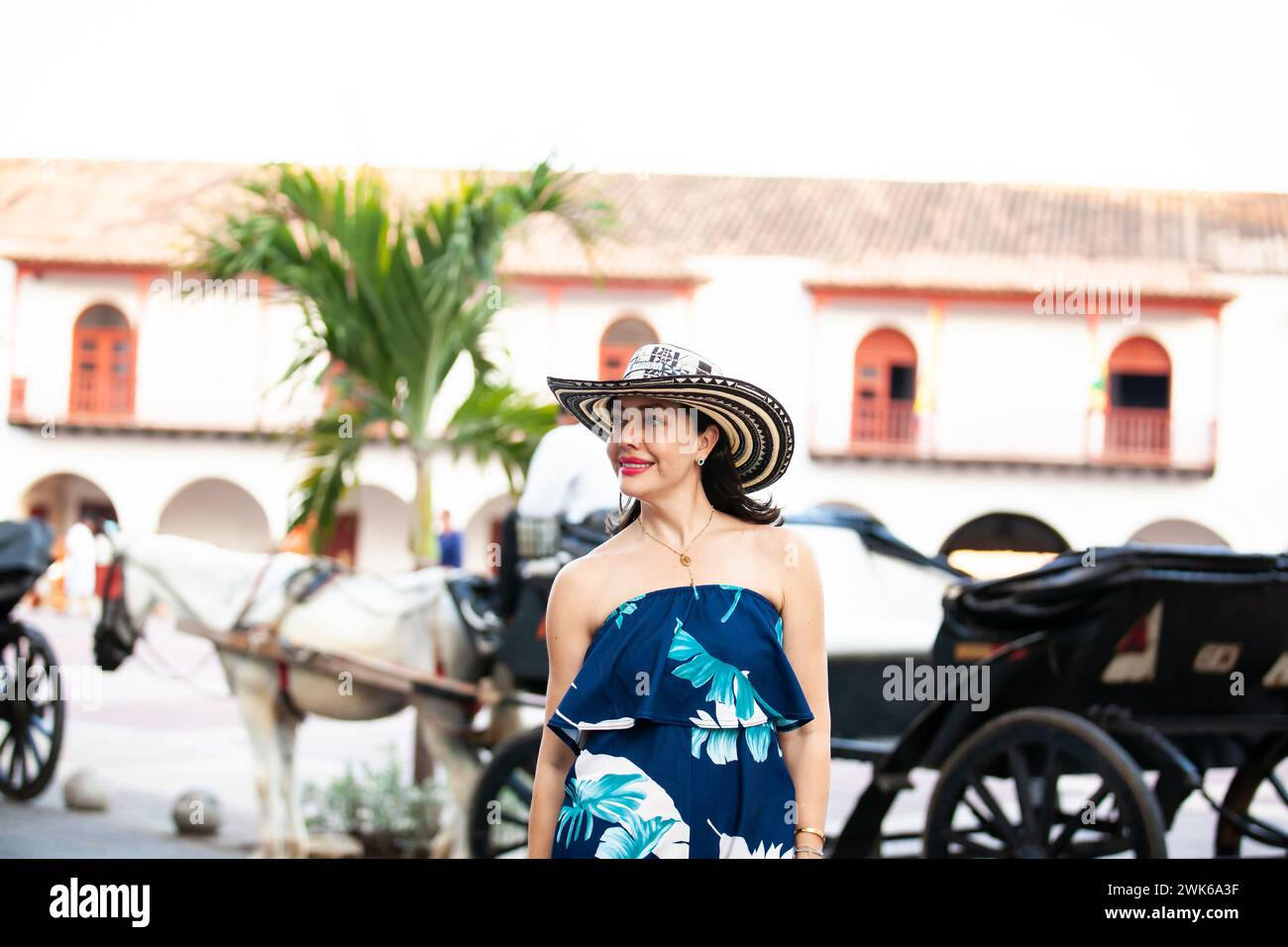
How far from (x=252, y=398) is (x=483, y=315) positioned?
15.1 m

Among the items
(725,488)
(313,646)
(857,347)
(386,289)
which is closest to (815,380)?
(857,347)

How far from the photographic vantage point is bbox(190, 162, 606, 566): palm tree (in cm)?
674

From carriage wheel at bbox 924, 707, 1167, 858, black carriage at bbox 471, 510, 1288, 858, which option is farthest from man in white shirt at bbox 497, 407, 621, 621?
carriage wheel at bbox 924, 707, 1167, 858

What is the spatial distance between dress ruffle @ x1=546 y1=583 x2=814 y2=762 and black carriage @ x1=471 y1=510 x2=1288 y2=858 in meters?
1.91

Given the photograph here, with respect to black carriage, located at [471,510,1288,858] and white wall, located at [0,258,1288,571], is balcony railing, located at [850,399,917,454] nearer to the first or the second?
white wall, located at [0,258,1288,571]

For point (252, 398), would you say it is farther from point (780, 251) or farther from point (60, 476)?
point (780, 251)

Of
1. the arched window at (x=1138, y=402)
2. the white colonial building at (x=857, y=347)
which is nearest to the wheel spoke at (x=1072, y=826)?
the white colonial building at (x=857, y=347)

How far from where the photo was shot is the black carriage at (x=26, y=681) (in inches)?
278

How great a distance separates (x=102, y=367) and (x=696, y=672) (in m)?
20.8

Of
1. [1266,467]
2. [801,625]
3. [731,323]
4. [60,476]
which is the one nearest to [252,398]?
[60,476]

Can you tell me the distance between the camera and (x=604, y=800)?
229 cm

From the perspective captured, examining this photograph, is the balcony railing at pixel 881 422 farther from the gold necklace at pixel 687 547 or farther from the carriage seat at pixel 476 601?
the gold necklace at pixel 687 547
